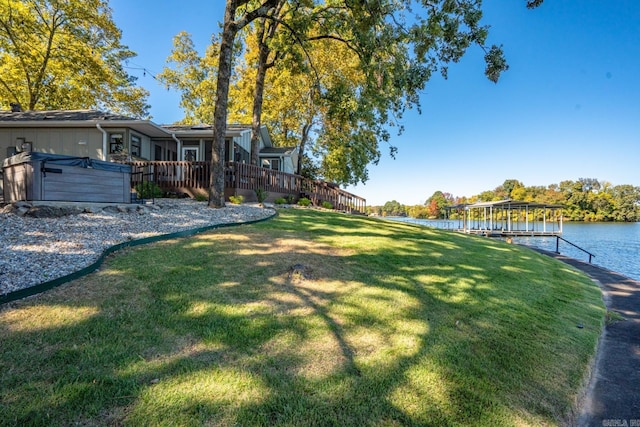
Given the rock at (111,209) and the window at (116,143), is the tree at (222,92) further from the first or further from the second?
the window at (116,143)

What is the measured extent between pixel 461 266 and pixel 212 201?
7683mm

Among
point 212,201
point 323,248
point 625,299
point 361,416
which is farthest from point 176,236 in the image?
point 625,299

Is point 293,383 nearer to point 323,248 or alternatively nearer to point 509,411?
point 509,411

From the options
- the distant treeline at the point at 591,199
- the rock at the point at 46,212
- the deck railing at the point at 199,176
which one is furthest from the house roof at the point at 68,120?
the distant treeline at the point at 591,199

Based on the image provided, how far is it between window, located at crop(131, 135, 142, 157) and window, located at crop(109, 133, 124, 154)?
1.46 ft

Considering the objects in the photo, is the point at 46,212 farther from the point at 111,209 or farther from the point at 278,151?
the point at 278,151

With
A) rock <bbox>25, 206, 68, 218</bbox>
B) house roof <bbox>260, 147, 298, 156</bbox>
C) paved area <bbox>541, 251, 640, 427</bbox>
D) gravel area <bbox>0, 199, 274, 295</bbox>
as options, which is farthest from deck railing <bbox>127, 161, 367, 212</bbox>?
paved area <bbox>541, 251, 640, 427</bbox>

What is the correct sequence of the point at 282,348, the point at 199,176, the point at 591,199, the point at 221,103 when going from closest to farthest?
the point at 282,348
the point at 221,103
the point at 199,176
the point at 591,199

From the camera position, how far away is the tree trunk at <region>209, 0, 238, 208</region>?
9.69 m

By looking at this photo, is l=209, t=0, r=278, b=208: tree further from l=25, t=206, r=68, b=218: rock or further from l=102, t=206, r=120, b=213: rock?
l=25, t=206, r=68, b=218: rock

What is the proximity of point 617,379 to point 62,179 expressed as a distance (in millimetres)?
10201

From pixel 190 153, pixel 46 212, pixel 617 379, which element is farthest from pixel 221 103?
pixel 617 379

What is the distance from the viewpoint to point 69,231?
5578 millimetres

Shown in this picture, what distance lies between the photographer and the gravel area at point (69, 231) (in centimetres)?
380
